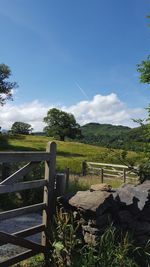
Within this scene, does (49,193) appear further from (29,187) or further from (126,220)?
(126,220)

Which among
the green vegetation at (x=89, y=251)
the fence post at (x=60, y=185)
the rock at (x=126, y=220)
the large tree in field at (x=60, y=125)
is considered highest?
the large tree in field at (x=60, y=125)

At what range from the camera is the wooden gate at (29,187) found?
5582mm

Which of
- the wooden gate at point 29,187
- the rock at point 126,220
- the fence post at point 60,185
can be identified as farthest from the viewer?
the fence post at point 60,185

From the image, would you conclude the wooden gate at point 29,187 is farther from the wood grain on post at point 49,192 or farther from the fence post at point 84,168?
the fence post at point 84,168

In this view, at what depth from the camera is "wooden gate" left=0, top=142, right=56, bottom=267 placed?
18.3 feet

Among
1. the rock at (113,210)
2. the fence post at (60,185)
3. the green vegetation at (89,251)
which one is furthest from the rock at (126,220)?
the fence post at (60,185)

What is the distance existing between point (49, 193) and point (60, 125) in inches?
3828

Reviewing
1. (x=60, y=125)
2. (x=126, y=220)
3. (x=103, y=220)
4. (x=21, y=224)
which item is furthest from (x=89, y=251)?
(x=60, y=125)

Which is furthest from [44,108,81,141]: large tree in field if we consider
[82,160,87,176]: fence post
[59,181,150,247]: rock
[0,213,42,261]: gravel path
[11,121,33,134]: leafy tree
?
[59,181,150,247]: rock

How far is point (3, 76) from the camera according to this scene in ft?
180

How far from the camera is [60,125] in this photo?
4082 inches

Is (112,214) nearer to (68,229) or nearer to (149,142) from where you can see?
(68,229)

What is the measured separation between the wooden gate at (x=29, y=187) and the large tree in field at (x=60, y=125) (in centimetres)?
9513

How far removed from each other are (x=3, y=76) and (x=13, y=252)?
163 ft
